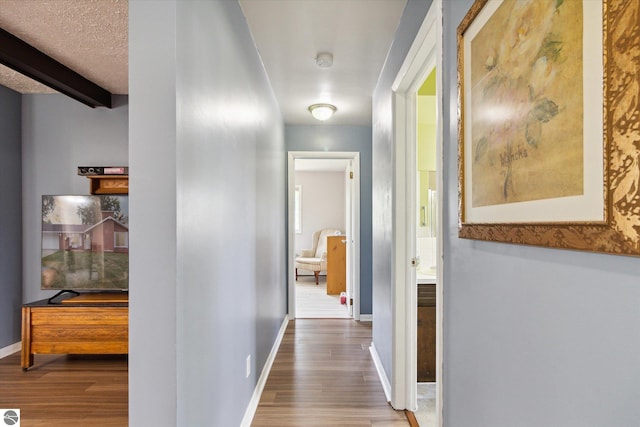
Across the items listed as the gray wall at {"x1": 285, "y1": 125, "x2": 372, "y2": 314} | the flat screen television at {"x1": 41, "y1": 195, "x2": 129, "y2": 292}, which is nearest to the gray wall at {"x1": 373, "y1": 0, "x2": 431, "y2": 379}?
the gray wall at {"x1": 285, "y1": 125, "x2": 372, "y2": 314}

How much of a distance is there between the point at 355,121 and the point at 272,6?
2418 millimetres

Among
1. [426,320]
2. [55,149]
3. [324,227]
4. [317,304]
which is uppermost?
[55,149]

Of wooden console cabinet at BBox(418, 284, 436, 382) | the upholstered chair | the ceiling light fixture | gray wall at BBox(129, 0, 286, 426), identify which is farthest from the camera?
the upholstered chair

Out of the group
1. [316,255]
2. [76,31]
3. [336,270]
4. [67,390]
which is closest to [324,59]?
[76,31]

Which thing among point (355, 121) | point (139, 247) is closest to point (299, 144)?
point (355, 121)

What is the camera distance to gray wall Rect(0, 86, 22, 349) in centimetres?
315

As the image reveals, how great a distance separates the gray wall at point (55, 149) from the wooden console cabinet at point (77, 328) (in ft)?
1.68

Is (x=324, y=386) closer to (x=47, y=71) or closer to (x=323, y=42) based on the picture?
(x=323, y=42)

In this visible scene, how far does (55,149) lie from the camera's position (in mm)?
3363

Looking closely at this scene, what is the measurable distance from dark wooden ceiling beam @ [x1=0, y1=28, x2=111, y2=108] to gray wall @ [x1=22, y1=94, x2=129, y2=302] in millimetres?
211

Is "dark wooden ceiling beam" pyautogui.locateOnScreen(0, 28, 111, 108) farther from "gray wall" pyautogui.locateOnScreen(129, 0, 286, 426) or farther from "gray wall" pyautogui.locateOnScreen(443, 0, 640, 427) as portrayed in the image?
"gray wall" pyautogui.locateOnScreen(443, 0, 640, 427)

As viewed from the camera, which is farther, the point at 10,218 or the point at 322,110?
the point at 322,110

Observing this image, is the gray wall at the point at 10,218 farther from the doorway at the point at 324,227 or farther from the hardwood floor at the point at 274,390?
the doorway at the point at 324,227

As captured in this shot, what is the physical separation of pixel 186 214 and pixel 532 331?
41.3 inches
